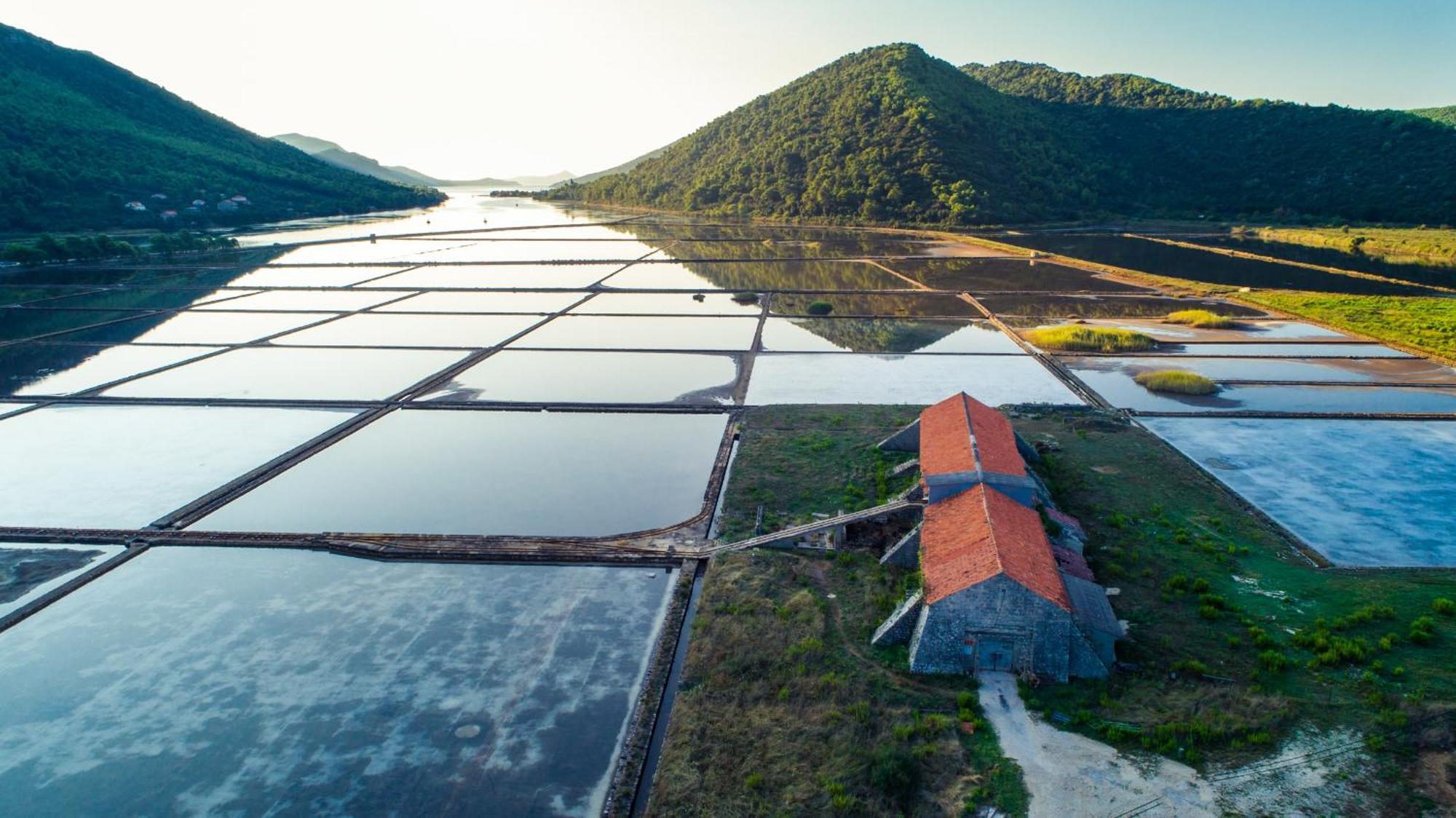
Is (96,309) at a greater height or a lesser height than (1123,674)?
greater

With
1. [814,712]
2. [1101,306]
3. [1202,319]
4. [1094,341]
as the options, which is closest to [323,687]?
[814,712]

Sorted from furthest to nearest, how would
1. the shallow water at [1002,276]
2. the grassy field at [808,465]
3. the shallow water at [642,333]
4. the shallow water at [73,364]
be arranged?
1. the shallow water at [1002,276]
2. the shallow water at [642,333]
3. the shallow water at [73,364]
4. the grassy field at [808,465]

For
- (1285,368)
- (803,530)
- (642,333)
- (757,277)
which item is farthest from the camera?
(757,277)

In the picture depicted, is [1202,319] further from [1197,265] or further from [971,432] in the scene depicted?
[971,432]

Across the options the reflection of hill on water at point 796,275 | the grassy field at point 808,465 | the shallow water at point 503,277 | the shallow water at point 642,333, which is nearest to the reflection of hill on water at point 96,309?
the shallow water at point 503,277

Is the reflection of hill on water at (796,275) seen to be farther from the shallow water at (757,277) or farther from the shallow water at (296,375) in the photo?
the shallow water at (296,375)

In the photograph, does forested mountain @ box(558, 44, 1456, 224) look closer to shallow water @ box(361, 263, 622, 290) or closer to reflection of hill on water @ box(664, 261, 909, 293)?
reflection of hill on water @ box(664, 261, 909, 293)

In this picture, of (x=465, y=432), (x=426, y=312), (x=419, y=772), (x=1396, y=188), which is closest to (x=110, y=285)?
(x=426, y=312)

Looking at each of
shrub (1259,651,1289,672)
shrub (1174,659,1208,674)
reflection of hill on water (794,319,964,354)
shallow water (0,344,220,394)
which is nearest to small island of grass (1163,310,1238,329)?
reflection of hill on water (794,319,964,354)
